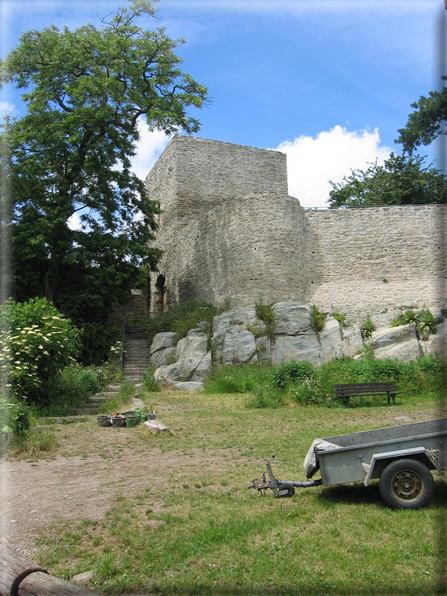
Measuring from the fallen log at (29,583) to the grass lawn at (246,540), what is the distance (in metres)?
0.72

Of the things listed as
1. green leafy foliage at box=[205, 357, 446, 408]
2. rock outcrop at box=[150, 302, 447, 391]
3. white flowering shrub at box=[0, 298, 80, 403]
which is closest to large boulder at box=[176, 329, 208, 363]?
rock outcrop at box=[150, 302, 447, 391]

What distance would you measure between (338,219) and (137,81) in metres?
9.15

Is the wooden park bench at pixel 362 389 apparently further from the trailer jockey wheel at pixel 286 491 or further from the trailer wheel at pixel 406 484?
the trailer wheel at pixel 406 484

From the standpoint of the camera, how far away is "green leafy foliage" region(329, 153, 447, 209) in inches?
1182

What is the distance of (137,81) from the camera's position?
19312mm

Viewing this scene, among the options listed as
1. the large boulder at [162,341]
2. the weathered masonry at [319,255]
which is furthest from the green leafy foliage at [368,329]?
the large boulder at [162,341]

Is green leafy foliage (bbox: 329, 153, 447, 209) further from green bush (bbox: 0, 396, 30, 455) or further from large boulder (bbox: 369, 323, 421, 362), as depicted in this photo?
green bush (bbox: 0, 396, 30, 455)

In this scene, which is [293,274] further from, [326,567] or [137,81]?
[326,567]

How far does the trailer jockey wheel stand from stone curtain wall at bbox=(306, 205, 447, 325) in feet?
44.7

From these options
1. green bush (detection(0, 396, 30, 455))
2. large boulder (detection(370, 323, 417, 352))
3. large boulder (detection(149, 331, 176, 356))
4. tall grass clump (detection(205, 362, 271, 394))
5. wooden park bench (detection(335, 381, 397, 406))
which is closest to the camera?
green bush (detection(0, 396, 30, 455))

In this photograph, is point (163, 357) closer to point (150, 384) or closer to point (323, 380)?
point (150, 384)

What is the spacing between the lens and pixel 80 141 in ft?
64.4

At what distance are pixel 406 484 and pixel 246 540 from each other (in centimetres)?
159

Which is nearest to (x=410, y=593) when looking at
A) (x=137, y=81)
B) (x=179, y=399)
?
(x=179, y=399)
